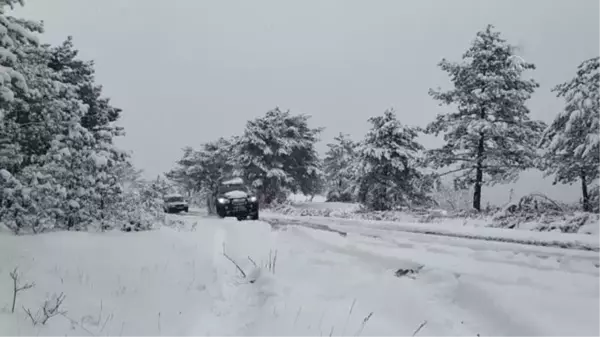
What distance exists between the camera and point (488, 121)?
703 inches

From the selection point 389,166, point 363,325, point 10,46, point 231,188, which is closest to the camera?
point 363,325

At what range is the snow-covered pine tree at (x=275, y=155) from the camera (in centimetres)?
2942

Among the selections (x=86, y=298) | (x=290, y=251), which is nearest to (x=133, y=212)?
(x=290, y=251)

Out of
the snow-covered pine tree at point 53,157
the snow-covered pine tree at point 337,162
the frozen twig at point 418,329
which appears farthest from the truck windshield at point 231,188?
the snow-covered pine tree at point 337,162

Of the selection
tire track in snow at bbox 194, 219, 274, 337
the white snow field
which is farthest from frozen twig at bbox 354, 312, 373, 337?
tire track in snow at bbox 194, 219, 274, 337

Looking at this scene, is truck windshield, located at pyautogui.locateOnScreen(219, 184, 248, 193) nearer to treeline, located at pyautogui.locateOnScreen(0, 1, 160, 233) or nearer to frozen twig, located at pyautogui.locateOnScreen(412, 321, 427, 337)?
treeline, located at pyautogui.locateOnScreen(0, 1, 160, 233)

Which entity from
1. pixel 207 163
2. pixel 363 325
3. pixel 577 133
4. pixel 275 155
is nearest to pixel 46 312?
pixel 363 325

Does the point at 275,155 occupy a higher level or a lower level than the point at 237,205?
higher

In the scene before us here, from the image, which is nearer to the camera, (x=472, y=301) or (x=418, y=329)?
(x=418, y=329)

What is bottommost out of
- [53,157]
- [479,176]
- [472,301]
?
[472,301]

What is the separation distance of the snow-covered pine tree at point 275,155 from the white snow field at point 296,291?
22075mm

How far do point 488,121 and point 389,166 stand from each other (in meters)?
5.84

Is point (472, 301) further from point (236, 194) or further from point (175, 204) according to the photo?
point (175, 204)

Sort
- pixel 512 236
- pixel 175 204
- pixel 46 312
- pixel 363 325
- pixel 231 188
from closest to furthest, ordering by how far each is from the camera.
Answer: pixel 46 312
pixel 363 325
pixel 512 236
pixel 231 188
pixel 175 204
